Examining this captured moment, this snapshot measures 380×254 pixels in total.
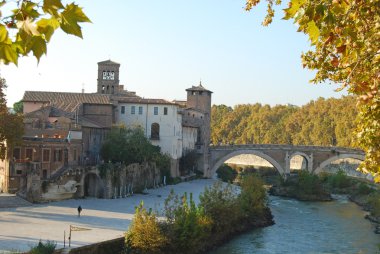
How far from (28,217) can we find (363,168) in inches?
818

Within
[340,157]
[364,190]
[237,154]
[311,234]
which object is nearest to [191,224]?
[311,234]

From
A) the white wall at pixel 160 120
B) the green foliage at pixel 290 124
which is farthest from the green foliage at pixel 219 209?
the green foliage at pixel 290 124

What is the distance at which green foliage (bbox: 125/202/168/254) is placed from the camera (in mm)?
20500

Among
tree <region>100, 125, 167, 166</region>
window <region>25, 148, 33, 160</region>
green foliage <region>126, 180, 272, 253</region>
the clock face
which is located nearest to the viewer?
green foliage <region>126, 180, 272, 253</region>

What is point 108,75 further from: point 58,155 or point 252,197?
point 252,197

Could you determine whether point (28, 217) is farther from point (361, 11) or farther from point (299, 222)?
point (361, 11)

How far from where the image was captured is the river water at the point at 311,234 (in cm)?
2611

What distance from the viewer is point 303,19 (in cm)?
414

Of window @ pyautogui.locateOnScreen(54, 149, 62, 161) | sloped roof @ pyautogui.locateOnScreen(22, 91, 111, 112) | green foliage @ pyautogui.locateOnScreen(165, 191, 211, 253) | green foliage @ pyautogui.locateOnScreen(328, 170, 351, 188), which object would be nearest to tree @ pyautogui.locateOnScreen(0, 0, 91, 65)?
green foliage @ pyautogui.locateOnScreen(165, 191, 211, 253)

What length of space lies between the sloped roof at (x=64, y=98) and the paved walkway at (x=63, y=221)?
42.9 ft

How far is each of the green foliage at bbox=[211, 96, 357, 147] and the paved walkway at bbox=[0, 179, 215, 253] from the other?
160 ft

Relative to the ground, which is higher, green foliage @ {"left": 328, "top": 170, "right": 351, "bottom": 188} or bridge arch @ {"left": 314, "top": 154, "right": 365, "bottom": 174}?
bridge arch @ {"left": 314, "top": 154, "right": 365, "bottom": 174}

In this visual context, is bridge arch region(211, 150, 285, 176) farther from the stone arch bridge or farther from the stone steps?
the stone steps

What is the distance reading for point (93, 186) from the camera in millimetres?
35500
